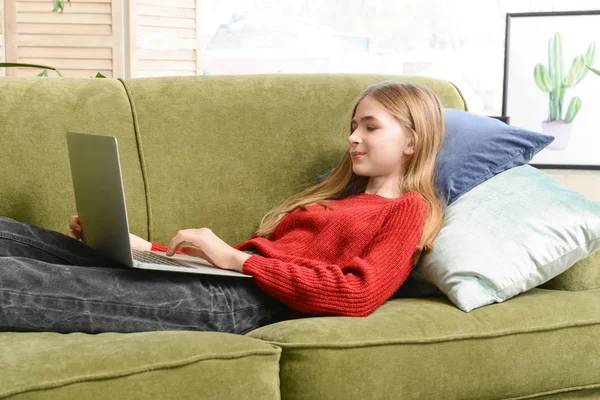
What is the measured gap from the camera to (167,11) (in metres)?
3.87

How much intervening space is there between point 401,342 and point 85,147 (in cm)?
71

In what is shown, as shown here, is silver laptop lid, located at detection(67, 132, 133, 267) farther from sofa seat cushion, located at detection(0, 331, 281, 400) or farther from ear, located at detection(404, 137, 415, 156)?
ear, located at detection(404, 137, 415, 156)

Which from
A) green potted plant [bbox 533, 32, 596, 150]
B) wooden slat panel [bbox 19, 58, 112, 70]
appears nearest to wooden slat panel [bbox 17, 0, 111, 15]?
wooden slat panel [bbox 19, 58, 112, 70]

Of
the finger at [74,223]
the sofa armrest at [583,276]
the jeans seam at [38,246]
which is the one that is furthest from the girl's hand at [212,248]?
the sofa armrest at [583,276]

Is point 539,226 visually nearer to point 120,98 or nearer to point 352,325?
point 352,325

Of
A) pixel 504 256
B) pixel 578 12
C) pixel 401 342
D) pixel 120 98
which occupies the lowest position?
pixel 401 342

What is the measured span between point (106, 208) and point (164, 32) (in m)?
2.51

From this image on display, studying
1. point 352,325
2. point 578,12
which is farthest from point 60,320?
point 578,12

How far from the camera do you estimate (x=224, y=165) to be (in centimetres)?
206

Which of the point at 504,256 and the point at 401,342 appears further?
the point at 504,256

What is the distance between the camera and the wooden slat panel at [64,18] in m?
3.70

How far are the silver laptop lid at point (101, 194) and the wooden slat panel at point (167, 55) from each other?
7.11 feet

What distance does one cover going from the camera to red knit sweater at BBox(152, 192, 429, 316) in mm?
1567

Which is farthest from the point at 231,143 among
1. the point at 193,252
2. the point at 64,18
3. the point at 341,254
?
the point at 64,18
